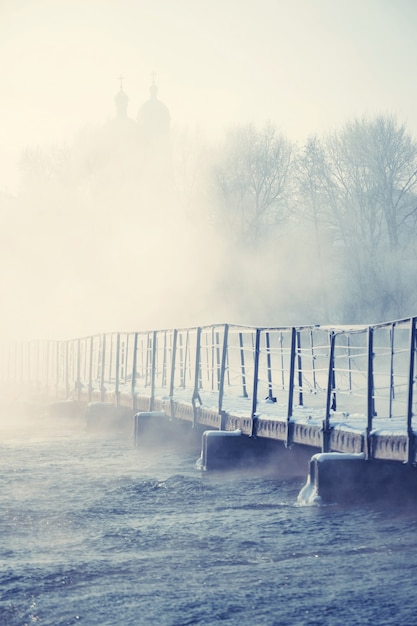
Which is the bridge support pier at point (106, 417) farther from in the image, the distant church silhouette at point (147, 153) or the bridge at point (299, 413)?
the distant church silhouette at point (147, 153)

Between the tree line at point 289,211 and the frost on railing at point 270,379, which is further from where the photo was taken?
the tree line at point 289,211

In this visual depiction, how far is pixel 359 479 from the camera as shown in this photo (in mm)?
11531

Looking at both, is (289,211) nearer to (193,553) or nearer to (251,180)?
(251,180)

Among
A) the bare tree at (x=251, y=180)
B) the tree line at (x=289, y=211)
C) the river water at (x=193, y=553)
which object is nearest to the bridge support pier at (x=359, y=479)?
the river water at (x=193, y=553)

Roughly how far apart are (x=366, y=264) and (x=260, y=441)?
3240 centimetres

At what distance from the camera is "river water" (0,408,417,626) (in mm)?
8141

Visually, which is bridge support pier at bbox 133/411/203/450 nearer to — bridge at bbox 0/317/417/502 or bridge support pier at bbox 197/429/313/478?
bridge at bbox 0/317/417/502

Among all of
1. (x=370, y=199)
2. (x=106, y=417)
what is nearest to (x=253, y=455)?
(x=106, y=417)

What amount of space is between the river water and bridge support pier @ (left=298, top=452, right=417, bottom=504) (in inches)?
6.3

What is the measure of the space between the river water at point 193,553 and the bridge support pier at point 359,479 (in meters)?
0.16

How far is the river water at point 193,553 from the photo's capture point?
8141mm

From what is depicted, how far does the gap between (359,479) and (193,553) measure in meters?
2.48

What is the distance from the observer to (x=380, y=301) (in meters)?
44.7

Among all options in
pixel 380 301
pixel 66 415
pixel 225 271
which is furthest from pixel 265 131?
pixel 66 415
